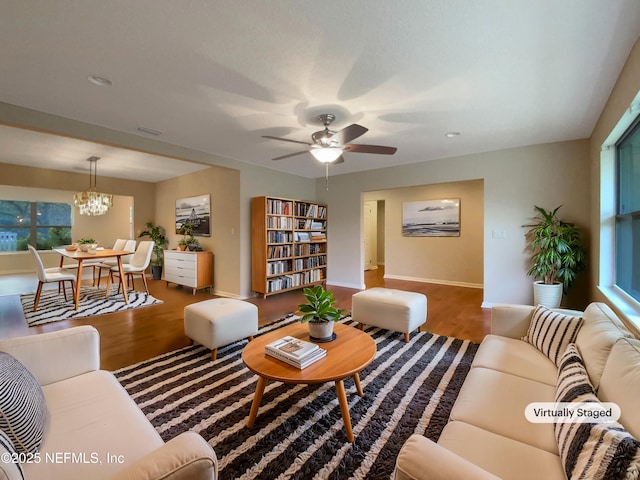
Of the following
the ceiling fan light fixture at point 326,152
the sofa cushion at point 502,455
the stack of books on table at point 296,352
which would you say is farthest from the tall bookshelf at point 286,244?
the sofa cushion at point 502,455

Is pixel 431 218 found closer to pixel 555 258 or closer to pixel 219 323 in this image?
pixel 555 258

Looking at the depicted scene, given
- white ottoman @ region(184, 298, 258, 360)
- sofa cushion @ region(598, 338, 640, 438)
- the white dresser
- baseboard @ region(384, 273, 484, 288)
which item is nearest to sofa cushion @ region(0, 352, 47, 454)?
white ottoman @ region(184, 298, 258, 360)

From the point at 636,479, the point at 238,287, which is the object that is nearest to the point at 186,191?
the point at 238,287

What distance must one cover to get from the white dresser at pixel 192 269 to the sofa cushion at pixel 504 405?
180 inches

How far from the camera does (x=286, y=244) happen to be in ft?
16.7

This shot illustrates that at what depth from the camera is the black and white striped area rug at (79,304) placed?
3.60 m

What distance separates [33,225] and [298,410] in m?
8.84

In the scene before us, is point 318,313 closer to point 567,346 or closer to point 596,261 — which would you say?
point 567,346

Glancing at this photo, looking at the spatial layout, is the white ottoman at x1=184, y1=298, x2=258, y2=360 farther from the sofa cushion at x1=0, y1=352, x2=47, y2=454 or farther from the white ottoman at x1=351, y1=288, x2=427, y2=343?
the sofa cushion at x1=0, y1=352, x2=47, y2=454

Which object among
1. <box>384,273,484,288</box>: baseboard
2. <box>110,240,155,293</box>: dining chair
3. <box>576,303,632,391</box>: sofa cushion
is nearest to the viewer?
<box>576,303,632,391</box>: sofa cushion

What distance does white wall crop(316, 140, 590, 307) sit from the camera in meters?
3.55

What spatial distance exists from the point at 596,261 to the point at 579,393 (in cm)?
278

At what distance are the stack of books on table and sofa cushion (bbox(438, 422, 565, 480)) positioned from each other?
786 millimetres

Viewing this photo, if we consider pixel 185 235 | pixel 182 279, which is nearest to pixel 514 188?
pixel 182 279
